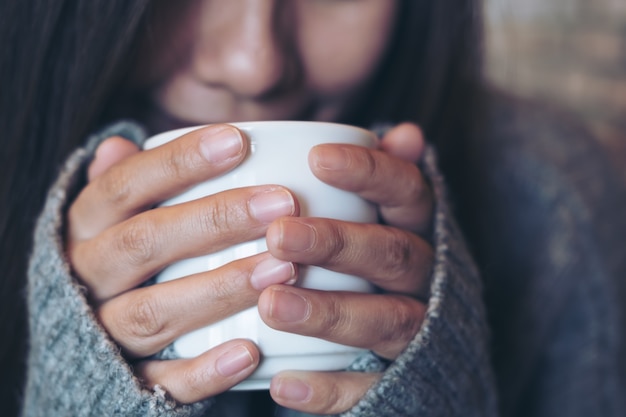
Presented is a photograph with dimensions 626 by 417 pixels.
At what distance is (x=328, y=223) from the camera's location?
0.46 m

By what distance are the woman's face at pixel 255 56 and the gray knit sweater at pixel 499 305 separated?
114 millimetres

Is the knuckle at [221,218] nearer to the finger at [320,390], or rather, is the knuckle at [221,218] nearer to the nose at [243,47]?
the finger at [320,390]

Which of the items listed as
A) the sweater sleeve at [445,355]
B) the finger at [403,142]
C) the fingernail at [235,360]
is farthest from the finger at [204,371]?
the finger at [403,142]

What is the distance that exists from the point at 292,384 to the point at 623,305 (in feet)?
2.27

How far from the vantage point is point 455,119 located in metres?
1.00

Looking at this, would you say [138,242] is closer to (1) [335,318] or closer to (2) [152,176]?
(2) [152,176]

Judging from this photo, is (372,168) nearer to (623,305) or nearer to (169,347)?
(169,347)

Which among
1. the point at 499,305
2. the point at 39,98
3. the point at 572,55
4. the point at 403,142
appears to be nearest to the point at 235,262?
the point at 403,142

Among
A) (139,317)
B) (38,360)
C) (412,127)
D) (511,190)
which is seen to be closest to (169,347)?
(139,317)

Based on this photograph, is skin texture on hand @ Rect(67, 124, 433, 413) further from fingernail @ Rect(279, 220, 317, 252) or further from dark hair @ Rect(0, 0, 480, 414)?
dark hair @ Rect(0, 0, 480, 414)

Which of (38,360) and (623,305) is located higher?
(38,360)

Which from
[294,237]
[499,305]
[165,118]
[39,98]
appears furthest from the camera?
[499,305]

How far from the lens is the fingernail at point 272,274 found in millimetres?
438

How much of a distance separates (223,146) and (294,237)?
0.26 feet
